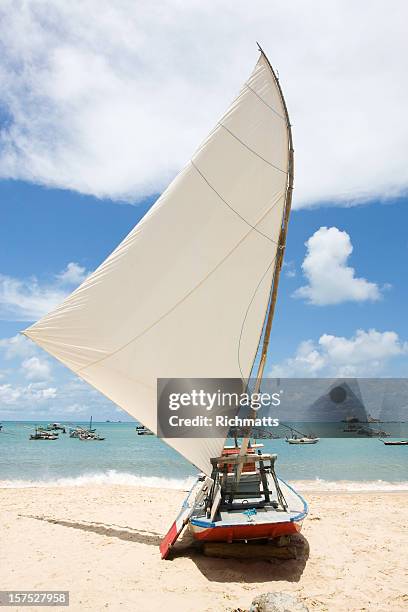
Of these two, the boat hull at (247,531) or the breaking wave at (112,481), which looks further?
the breaking wave at (112,481)

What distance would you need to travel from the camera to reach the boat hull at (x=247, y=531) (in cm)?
607

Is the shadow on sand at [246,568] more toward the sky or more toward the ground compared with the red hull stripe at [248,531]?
more toward the ground

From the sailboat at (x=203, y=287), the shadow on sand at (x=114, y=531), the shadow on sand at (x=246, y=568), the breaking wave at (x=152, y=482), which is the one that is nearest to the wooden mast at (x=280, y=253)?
the sailboat at (x=203, y=287)

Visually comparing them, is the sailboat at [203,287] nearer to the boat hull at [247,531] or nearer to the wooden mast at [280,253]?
the wooden mast at [280,253]

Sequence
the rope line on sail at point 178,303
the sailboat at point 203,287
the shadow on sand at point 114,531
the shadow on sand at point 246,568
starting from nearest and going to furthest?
1. the shadow on sand at point 246,568
2. the sailboat at point 203,287
3. the rope line on sail at point 178,303
4. the shadow on sand at point 114,531

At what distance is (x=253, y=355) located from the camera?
709 cm

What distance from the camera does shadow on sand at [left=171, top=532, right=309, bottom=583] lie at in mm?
6062

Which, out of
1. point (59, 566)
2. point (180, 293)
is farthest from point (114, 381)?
point (59, 566)

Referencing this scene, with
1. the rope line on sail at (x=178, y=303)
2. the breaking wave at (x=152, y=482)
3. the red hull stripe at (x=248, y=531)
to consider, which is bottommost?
the breaking wave at (x=152, y=482)

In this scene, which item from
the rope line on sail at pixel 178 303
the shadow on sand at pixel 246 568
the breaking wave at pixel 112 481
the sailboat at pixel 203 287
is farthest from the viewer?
the breaking wave at pixel 112 481

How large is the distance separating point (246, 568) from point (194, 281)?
4.46m

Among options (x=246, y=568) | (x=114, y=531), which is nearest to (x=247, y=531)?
(x=246, y=568)

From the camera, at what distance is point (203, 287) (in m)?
7.38

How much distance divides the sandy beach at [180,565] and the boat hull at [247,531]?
0.50 metres
